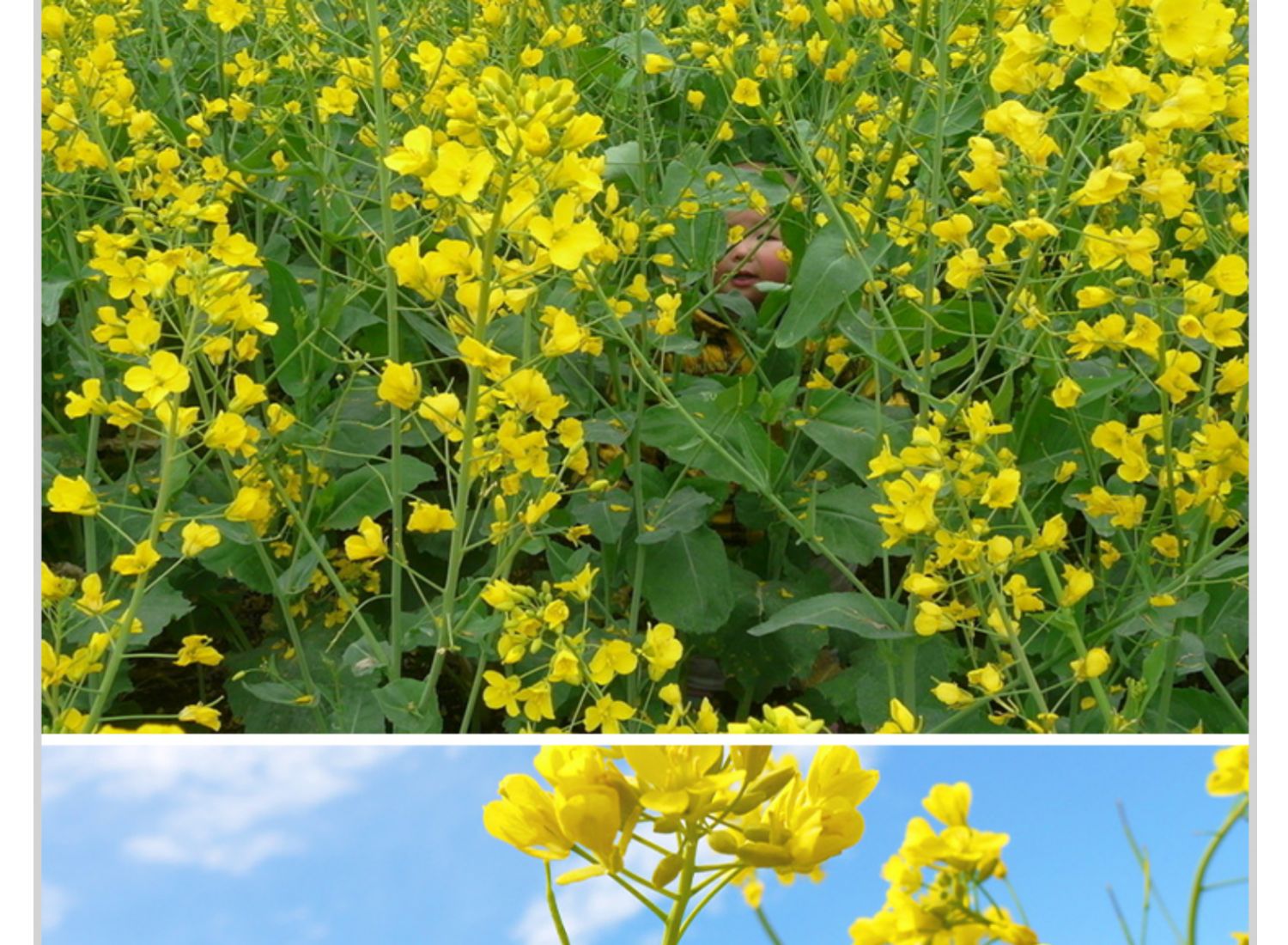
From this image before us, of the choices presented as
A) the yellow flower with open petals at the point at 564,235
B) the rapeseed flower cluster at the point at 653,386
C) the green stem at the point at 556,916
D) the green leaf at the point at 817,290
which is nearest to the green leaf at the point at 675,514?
the rapeseed flower cluster at the point at 653,386

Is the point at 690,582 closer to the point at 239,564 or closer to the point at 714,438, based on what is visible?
the point at 714,438

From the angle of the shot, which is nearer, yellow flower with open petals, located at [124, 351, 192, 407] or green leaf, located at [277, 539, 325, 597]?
yellow flower with open petals, located at [124, 351, 192, 407]

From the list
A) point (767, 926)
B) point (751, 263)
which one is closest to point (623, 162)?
point (751, 263)

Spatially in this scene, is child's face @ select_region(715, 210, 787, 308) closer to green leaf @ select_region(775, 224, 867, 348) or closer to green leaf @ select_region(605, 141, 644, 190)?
green leaf @ select_region(605, 141, 644, 190)

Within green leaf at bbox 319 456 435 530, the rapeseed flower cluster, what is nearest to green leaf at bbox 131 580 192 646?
the rapeseed flower cluster

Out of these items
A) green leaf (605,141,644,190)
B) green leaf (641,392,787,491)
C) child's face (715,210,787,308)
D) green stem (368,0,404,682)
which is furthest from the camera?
child's face (715,210,787,308)
